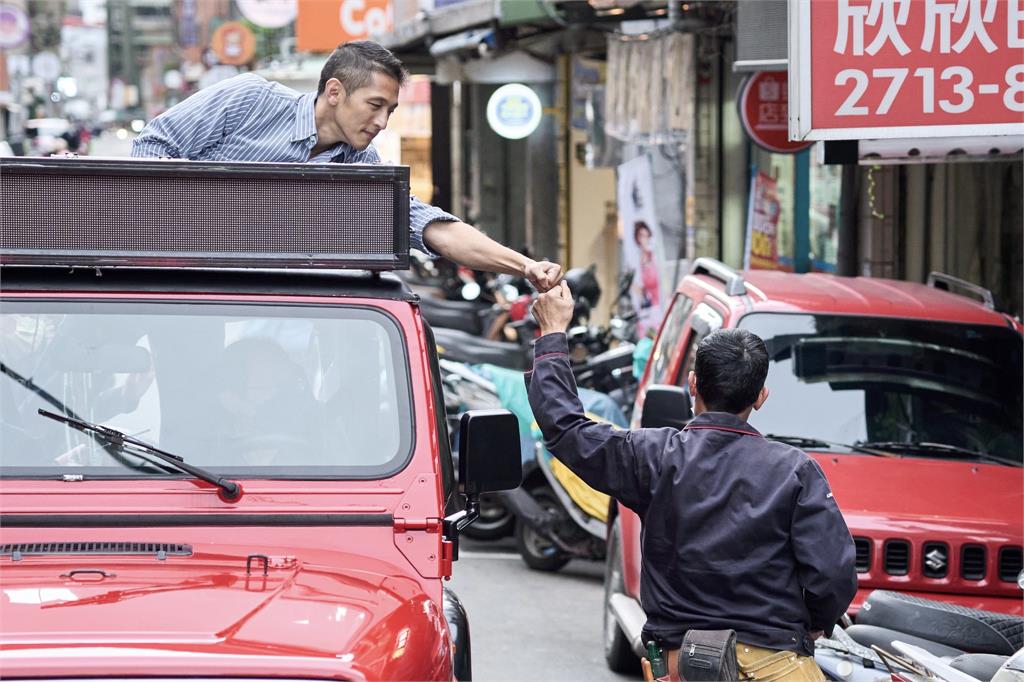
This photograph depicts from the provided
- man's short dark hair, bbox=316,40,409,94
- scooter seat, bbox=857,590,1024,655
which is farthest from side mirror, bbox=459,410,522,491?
scooter seat, bbox=857,590,1024,655

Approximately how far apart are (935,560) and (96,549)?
133 inches

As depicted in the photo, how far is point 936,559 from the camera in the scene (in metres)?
5.79

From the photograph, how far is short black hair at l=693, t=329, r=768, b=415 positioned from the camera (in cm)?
391

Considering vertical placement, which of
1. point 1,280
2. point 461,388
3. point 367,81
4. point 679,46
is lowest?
point 461,388

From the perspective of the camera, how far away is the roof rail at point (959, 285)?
7328 mm

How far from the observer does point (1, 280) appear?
415cm

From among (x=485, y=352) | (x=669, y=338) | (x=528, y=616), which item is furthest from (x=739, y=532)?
(x=485, y=352)

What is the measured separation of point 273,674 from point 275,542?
3.01ft

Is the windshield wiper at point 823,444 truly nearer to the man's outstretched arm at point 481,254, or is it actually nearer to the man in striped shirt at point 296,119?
the man in striped shirt at point 296,119

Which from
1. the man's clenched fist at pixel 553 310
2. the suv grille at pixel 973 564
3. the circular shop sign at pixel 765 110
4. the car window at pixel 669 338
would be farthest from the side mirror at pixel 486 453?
the circular shop sign at pixel 765 110

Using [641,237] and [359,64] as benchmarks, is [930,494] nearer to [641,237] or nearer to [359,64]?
[359,64]

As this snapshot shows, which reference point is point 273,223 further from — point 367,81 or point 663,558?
point 663,558

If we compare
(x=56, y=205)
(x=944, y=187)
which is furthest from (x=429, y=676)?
(x=944, y=187)

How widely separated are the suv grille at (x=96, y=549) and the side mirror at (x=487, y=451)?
0.82 meters
